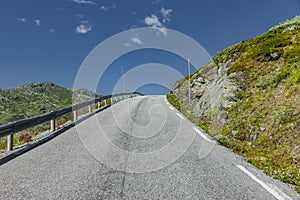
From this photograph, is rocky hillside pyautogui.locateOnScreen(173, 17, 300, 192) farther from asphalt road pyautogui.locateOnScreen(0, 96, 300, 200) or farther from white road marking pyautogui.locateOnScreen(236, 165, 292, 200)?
asphalt road pyautogui.locateOnScreen(0, 96, 300, 200)

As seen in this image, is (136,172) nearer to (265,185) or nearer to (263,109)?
(265,185)

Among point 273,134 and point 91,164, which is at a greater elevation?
point 273,134

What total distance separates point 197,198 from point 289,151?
377 cm

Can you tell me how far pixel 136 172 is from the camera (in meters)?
5.50

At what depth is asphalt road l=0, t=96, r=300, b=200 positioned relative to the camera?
14.5ft

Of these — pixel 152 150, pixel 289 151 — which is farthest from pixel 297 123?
pixel 152 150

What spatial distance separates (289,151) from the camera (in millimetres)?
6594

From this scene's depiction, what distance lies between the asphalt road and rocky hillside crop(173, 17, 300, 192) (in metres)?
0.86

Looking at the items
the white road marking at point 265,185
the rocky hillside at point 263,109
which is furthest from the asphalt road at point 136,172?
the rocky hillside at point 263,109

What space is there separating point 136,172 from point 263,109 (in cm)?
633

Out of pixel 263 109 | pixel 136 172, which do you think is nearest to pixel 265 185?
pixel 136 172

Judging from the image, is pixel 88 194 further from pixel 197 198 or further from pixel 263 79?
pixel 263 79

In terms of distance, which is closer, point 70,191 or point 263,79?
point 70,191

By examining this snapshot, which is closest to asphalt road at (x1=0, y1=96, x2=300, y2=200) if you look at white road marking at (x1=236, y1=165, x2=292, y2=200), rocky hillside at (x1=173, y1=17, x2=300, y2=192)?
white road marking at (x1=236, y1=165, x2=292, y2=200)
